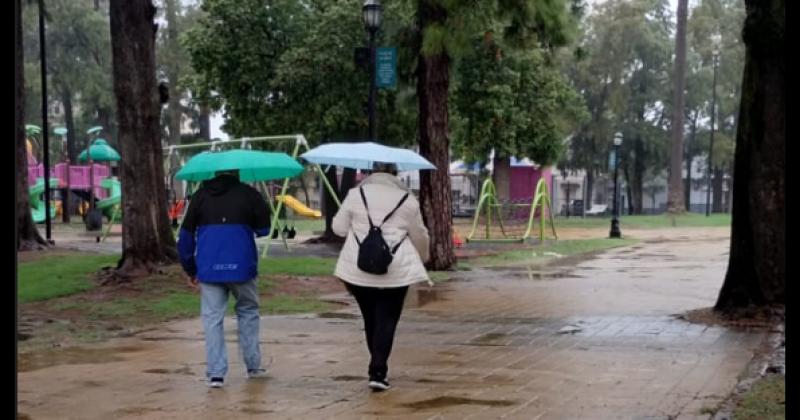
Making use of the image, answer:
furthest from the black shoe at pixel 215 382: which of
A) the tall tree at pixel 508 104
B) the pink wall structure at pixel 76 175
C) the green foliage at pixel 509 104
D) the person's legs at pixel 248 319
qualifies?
the pink wall structure at pixel 76 175

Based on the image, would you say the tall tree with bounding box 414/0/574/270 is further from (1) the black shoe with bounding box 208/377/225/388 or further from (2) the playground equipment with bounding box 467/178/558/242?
(1) the black shoe with bounding box 208/377/225/388

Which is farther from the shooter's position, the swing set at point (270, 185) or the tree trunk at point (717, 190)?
the tree trunk at point (717, 190)

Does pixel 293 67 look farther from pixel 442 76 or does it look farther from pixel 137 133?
pixel 137 133

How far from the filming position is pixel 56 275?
14.9 metres

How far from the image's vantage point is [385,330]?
23.6 feet

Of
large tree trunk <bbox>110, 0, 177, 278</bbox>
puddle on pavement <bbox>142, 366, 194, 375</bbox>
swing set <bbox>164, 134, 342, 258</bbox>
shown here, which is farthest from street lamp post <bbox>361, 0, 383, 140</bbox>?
puddle on pavement <bbox>142, 366, 194, 375</bbox>

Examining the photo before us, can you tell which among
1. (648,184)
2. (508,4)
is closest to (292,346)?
(508,4)

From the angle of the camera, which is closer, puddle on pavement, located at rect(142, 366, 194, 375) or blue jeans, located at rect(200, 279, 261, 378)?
blue jeans, located at rect(200, 279, 261, 378)

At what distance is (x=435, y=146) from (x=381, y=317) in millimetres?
10789

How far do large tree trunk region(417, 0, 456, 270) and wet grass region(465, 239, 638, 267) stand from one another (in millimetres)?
2202

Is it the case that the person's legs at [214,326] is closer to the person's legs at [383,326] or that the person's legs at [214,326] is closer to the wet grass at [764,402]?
the person's legs at [383,326]

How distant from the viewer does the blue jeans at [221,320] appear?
7.31 m

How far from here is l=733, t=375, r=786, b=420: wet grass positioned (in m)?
5.97
